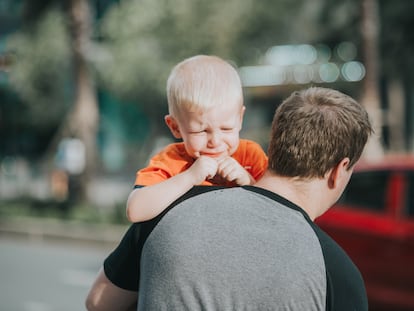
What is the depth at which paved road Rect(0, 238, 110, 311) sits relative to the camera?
777 cm

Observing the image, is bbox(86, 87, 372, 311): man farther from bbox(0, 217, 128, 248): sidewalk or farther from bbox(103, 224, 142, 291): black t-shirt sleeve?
bbox(0, 217, 128, 248): sidewalk

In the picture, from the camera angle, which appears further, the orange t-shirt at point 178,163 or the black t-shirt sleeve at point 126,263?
the orange t-shirt at point 178,163

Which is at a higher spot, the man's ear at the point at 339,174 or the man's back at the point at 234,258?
the man's ear at the point at 339,174

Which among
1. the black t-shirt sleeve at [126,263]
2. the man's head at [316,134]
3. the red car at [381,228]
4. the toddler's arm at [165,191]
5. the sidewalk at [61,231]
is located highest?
the man's head at [316,134]

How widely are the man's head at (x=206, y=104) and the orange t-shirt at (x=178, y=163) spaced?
0.07 metres

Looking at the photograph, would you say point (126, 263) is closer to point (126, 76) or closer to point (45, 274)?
point (45, 274)

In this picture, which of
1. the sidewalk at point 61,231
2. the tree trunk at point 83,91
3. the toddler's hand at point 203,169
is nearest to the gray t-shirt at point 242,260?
the toddler's hand at point 203,169

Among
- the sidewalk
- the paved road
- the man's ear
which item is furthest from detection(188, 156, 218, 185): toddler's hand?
the sidewalk

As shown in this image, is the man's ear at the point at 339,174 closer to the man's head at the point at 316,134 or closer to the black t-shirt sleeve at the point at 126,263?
the man's head at the point at 316,134

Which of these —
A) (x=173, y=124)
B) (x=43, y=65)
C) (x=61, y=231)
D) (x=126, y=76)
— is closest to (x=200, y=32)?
(x=126, y=76)

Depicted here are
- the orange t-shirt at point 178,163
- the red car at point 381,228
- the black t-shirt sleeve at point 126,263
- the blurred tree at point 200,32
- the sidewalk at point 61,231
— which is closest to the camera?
the black t-shirt sleeve at point 126,263

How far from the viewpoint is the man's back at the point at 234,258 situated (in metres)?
1.54

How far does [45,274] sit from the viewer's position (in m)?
9.27

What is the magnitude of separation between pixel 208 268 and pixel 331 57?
19815 mm
